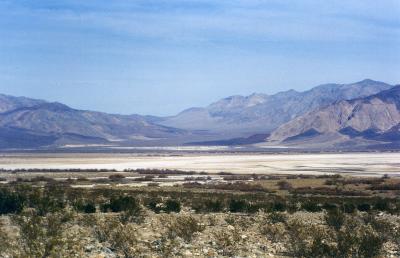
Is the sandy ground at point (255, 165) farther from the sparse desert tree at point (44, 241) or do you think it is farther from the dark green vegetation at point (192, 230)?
the sparse desert tree at point (44, 241)

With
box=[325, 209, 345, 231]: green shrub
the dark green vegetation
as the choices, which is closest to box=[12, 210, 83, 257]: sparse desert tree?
the dark green vegetation

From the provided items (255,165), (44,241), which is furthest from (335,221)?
(255,165)

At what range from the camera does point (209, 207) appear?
3203 cm

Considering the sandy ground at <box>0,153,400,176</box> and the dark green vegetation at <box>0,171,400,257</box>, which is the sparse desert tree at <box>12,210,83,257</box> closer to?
the dark green vegetation at <box>0,171,400,257</box>

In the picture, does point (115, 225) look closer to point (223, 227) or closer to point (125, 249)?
point (125, 249)

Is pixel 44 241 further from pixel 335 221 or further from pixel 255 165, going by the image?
pixel 255 165

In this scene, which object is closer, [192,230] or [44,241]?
[44,241]

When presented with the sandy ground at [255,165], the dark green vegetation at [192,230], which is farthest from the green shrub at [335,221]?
the sandy ground at [255,165]

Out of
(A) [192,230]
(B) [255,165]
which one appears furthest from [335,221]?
(B) [255,165]

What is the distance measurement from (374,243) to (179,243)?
219 inches

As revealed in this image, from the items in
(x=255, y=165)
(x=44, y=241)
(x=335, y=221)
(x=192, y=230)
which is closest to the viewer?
→ (x=44, y=241)

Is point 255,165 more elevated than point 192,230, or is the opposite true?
point 192,230

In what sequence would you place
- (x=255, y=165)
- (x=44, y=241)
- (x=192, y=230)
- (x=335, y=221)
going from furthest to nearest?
(x=255, y=165), (x=335, y=221), (x=192, y=230), (x=44, y=241)

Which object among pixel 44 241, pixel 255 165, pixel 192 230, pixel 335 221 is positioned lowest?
pixel 255 165
